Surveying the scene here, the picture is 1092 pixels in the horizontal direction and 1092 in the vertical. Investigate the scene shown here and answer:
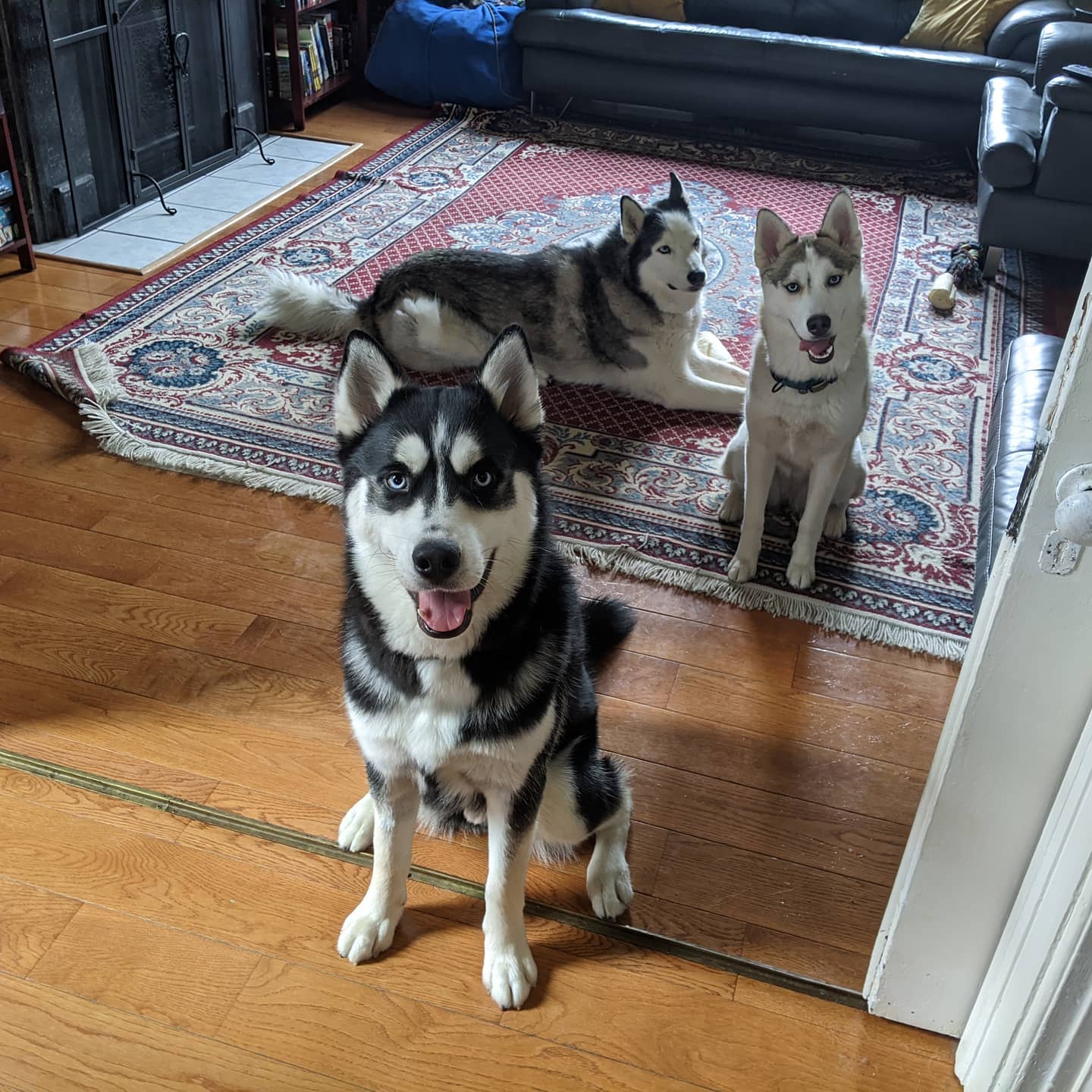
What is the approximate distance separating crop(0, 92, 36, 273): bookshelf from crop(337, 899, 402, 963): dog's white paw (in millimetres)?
3051

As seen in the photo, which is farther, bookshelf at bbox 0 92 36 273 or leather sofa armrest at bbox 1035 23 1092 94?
leather sofa armrest at bbox 1035 23 1092 94

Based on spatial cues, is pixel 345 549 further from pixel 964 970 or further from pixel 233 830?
pixel 964 970

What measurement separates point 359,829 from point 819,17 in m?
5.29

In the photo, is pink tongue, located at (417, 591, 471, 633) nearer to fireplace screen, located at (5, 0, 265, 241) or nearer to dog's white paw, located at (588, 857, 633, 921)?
dog's white paw, located at (588, 857, 633, 921)

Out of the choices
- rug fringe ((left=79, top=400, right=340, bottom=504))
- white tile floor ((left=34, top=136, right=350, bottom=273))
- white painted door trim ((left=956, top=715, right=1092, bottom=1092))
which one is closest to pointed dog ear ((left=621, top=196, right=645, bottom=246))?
rug fringe ((left=79, top=400, right=340, bottom=504))

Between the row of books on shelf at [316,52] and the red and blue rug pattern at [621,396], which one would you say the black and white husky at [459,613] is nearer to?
the red and blue rug pattern at [621,396]

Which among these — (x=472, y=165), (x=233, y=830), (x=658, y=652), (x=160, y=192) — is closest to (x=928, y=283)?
(x=472, y=165)

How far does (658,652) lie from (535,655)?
0.85 metres

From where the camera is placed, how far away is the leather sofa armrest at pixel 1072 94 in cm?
358

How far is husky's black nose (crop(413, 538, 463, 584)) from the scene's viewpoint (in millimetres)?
1262

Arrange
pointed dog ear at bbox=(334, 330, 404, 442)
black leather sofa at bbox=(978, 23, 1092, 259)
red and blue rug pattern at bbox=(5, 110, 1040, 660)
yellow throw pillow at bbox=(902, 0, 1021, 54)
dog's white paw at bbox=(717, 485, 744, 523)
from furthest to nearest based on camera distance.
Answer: yellow throw pillow at bbox=(902, 0, 1021, 54)
black leather sofa at bbox=(978, 23, 1092, 259)
dog's white paw at bbox=(717, 485, 744, 523)
red and blue rug pattern at bbox=(5, 110, 1040, 660)
pointed dog ear at bbox=(334, 330, 404, 442)

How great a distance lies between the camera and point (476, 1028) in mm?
1496

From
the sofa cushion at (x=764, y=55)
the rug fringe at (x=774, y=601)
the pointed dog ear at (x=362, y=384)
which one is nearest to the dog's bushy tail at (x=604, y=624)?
the rug fringe at (x=774, y=601)

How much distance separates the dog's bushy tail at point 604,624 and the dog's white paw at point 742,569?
445 millimetres
